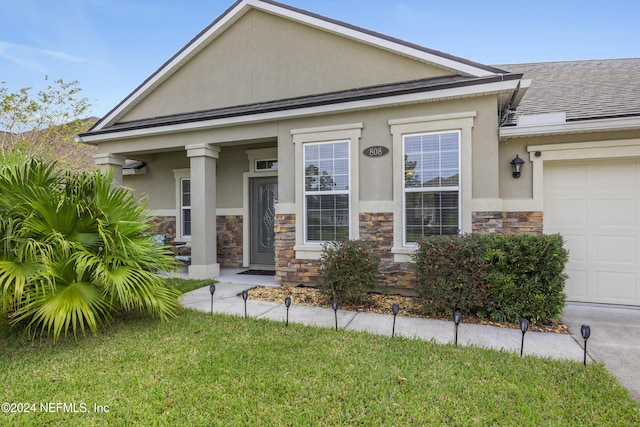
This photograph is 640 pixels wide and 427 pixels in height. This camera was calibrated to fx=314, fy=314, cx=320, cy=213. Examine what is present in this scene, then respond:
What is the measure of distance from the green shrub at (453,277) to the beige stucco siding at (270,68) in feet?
11.2

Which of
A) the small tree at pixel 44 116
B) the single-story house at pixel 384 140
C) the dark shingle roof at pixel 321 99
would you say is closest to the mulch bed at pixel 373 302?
the single-story house at pixel 384 140

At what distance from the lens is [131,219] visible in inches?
175

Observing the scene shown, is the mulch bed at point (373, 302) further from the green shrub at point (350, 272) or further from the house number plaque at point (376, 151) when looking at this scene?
the house number plaque at point (376, 151)

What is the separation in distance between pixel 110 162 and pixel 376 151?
7.12 metres

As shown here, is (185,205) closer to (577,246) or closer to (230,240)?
(230,240)

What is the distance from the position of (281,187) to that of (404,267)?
3.00 meters

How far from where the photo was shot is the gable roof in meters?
5.72

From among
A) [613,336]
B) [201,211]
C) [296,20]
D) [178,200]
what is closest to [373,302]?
[613,336]

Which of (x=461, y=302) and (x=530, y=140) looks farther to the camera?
(x=530, y=140)

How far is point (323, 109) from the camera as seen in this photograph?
6176 millimetres

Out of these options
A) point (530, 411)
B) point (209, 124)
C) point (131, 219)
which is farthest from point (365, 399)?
point (209, 124)

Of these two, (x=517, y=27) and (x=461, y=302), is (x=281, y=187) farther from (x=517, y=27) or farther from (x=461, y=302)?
(x=517, y=27)

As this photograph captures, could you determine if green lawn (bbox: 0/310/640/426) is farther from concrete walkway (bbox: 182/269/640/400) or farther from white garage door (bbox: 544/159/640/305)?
white garage door (bbox: 544/159/640/305)

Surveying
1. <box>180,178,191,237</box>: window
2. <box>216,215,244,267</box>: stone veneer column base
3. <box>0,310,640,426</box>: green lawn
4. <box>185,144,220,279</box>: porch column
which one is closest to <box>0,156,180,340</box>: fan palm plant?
<box>0,310,640,426</box>: green lawn
